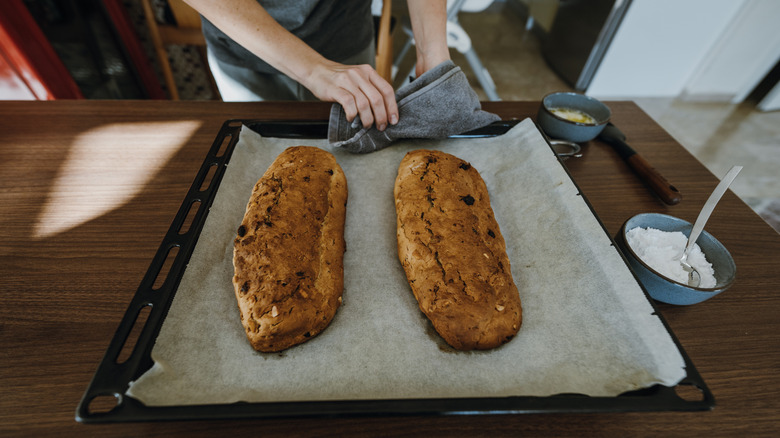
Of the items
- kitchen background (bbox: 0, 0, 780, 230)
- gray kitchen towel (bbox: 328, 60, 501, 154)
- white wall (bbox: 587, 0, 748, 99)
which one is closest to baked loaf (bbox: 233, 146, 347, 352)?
gray kitchen towel (bbox: 328, 60, 501, 154)

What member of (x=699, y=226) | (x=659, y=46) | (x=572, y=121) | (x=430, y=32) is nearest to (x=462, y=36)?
(x=430, y=32)

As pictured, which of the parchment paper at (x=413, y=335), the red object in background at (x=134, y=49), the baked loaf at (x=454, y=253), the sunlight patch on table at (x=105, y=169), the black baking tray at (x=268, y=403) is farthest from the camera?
the red object in background at (x=134, y=49)

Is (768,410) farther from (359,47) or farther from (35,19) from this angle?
(35,19)

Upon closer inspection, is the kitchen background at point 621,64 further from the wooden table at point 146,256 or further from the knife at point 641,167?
the knife at point 641,167

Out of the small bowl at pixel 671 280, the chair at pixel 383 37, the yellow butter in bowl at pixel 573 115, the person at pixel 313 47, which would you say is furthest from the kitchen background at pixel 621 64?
the small bowl at pixel 671 280

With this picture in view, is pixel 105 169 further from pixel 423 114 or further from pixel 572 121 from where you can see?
pixel 572 121

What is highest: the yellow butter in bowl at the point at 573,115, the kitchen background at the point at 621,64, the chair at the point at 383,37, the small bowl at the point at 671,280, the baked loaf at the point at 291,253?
the small bowl at the point at 671,280

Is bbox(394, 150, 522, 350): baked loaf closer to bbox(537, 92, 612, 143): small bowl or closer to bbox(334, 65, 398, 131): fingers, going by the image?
bbox(334, 65, 398, 131): fingers
